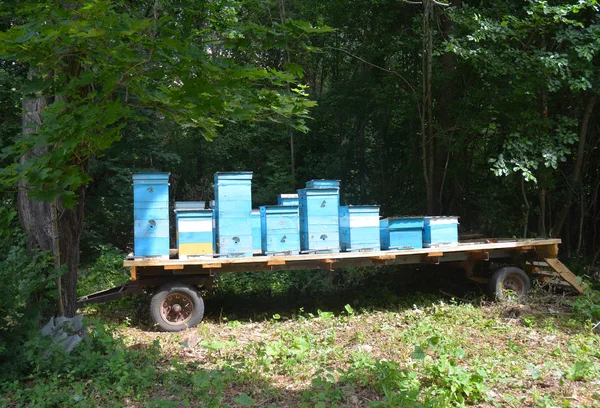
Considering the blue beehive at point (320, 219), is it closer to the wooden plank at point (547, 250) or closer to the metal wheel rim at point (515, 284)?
the metal wheel rim at point (515, 284)

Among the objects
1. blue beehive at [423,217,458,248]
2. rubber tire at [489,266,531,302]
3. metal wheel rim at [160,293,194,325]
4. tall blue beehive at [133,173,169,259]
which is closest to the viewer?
tall blue beehive at [133,173,169,259]

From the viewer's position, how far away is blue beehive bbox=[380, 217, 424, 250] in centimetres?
768

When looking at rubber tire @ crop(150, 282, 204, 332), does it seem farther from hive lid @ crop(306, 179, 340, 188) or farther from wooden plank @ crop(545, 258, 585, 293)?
wooden plank @ crop(545, 258, 585, 293)

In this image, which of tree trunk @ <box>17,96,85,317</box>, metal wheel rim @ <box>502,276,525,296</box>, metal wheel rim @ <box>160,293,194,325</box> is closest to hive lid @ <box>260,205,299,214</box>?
metal wheel rim @ <box>160,293,194,325</box>

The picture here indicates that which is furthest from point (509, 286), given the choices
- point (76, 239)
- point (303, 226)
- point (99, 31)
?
point (99, 31)

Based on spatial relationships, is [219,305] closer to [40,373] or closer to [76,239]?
[76,239]

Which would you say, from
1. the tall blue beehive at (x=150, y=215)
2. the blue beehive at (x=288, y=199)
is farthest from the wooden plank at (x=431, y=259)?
the tall blue beehive at (x=150, y=215)

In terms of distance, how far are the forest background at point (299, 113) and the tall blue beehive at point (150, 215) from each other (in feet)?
2.53

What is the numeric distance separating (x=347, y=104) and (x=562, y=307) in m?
8.00

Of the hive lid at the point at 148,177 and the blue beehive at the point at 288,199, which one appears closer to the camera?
the hive lid at the point at 148,177

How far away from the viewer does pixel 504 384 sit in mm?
4777

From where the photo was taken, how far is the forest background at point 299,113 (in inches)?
159

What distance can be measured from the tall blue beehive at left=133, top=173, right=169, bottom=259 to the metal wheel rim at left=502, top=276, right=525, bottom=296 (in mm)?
5856

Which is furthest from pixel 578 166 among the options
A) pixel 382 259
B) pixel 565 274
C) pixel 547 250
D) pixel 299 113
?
pixel 299 113
